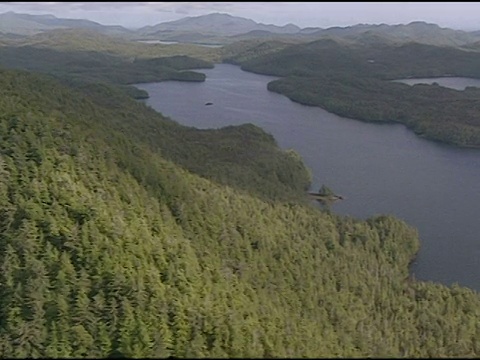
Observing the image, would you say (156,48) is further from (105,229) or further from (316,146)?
(105,229)

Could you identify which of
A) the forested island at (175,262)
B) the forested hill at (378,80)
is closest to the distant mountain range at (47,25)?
the forested hill at (378,80)

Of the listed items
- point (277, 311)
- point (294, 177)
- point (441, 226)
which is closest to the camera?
point (277, 311)

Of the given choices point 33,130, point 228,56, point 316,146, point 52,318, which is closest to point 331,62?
point 228,56

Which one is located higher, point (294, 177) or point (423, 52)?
point (423, 52)

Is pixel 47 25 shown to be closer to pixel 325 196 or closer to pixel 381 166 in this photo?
pixel 381 166

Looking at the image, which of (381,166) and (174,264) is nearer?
(174,264)

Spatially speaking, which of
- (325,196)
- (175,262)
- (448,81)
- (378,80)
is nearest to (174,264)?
(175,262)

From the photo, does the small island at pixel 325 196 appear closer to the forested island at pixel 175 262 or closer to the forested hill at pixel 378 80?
the forested island at pixel 175 262
